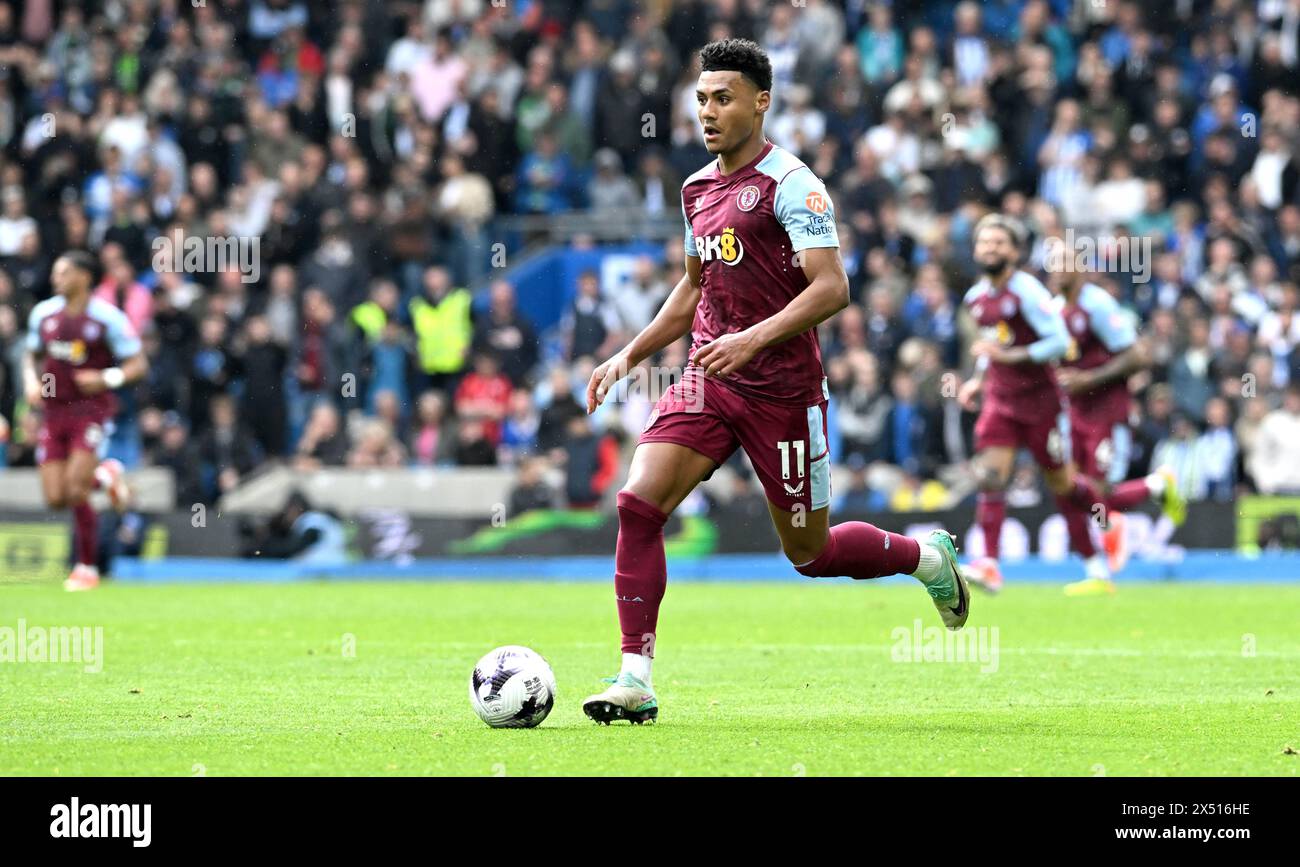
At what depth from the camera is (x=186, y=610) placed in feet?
51.5

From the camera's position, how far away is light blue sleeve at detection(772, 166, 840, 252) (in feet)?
27.0

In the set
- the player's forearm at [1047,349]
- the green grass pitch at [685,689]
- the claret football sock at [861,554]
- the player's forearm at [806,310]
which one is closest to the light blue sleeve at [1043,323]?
the player's forearm at [1047,349]

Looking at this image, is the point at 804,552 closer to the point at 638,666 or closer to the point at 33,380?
the point at 638,666

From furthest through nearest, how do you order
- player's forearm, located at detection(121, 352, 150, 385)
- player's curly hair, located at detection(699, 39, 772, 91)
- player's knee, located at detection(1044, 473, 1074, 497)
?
player's forearm, located at detection(121, 352, 150, 385) → player's knee, located at detection(1044, 473, 1074, 497) → player's curly hair, located at detection(699, 39, 772, 91)

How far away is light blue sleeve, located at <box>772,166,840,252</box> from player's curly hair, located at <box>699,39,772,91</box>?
444 millimetres

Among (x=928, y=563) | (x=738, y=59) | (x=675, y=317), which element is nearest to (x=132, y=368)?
(x=675, y=317)

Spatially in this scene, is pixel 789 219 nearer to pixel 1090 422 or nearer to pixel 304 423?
pixel 1090 422

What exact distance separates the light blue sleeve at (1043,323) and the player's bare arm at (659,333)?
24.4ft

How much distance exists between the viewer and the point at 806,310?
8.16m

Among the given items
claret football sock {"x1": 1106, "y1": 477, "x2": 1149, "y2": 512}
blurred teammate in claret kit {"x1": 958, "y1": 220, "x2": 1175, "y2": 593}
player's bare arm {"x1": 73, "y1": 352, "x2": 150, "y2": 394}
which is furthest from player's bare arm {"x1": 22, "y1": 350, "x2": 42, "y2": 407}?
claret football sock {"x1": 1106, "y1": 477, "x2": 1149, "y2": 512}

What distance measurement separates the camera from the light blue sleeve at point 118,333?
17359 mm

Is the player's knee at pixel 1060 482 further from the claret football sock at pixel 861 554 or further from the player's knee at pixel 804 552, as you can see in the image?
the player's knee at pixel 804 552

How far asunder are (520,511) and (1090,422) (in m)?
6.08

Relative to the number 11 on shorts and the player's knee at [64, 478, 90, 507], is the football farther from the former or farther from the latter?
the player's knee at [64, 478, 90, 507]
